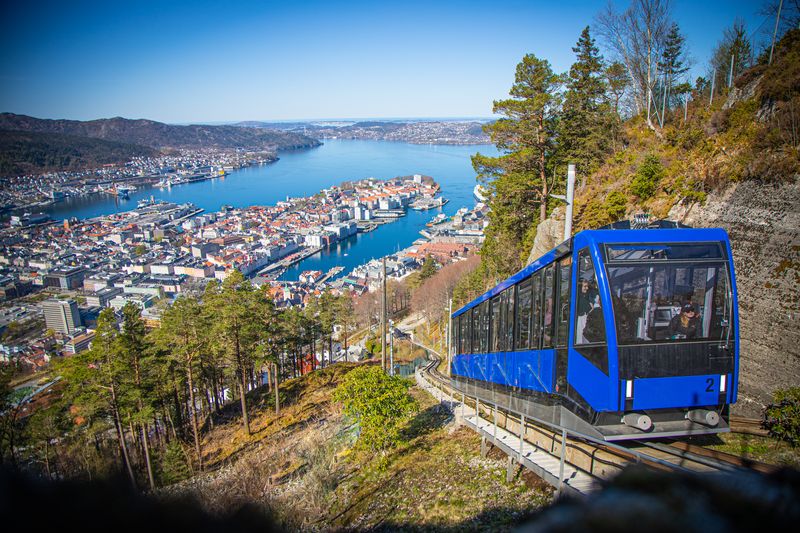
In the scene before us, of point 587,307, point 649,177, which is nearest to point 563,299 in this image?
point 587,307

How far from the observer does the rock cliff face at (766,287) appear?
7059mm

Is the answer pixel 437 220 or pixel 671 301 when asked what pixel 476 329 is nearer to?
pixel 671 301

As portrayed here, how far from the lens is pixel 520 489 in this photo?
5.99 metres

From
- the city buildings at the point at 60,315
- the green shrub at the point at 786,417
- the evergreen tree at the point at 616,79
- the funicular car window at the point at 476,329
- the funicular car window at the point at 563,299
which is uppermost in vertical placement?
the evergreen tree at the point at 616,79

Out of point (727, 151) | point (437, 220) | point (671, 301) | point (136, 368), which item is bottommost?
point (437, 220)

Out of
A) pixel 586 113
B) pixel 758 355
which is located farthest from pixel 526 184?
pixel 758 355

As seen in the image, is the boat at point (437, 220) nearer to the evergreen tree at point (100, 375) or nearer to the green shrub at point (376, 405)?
the evergreen tree at point (100, 375)

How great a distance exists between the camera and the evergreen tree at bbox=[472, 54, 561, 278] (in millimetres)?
16156

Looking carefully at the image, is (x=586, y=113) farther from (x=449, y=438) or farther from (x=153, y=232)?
(x=153, y=232)

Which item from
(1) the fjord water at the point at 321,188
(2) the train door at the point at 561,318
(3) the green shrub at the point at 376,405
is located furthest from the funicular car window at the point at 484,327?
(1) the fjord water at the point at 321,188

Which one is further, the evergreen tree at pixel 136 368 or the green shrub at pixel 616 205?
the evergreen tree at pixel 136 368

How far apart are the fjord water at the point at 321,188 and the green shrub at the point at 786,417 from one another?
68.2 meters

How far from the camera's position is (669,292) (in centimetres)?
485

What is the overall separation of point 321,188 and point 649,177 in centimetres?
13467
